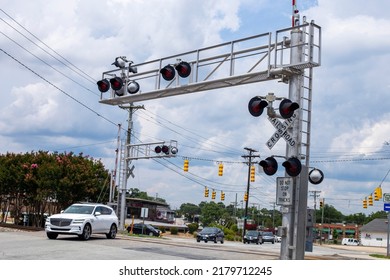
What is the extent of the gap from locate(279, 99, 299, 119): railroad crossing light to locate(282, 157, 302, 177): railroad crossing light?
47.5 inches

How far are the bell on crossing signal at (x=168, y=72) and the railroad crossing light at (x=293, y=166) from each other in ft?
20.3

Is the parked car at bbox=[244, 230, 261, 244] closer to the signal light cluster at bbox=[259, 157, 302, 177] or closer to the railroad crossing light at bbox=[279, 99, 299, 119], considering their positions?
the signal light cluster at bbox=[259, 157, 302, 177]

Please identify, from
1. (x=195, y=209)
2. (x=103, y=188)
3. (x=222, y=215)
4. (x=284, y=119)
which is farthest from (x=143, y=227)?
(x=195, y=209)


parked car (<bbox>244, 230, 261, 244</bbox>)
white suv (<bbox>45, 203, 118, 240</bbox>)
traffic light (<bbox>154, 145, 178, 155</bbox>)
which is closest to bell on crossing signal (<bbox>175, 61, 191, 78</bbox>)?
white suv (<bbox>45, 203, 118, 240</bbox>)

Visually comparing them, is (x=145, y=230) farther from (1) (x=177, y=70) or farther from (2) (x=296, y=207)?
(2) (x=296, y=207)

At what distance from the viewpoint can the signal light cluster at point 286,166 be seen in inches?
577

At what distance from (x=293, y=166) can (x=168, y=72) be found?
257 inches

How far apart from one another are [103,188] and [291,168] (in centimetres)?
2424

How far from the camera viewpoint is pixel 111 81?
69.7 feet

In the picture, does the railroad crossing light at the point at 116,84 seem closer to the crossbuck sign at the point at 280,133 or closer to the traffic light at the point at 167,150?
the crossbuck sign at the point at 280,133

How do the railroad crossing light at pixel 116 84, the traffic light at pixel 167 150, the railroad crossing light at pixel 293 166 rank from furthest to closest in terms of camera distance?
the traffic light at pixel 167 150
the railroad crossing light at pixel 116 84
the railroad crossing light at pixel 293 166

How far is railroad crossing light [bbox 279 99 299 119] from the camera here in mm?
14211

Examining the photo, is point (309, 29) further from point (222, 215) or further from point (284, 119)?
point (222, 215)

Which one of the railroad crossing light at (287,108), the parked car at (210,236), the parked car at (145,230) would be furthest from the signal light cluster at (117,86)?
the parked car at (210,236)
